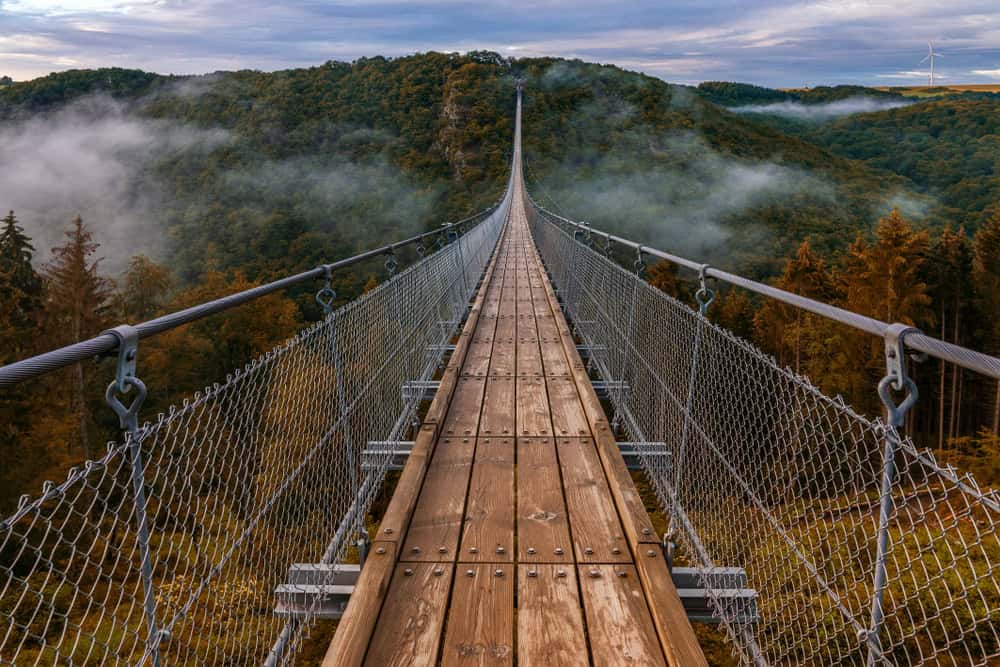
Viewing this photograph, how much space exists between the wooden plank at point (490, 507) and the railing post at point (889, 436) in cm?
131

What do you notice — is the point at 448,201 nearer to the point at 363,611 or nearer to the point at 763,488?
the point at 763,488

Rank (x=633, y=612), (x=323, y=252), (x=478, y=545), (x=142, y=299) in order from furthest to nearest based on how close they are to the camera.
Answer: (x=323, y=252)
(x=142, y=299)
(x=478, y=545)
(x=633, y=612)

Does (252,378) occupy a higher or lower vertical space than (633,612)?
higher

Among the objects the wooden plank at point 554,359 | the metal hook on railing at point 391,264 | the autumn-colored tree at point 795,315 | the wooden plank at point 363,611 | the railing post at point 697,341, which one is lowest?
the autumn-colored tree at point 795,315

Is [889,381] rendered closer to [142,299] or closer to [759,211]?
[142,299]

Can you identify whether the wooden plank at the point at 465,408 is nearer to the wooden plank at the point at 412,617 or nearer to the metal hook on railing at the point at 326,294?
the metal hook on railing at the point at 326,294

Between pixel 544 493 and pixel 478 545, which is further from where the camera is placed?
pixel 544 493

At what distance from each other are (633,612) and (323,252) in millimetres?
54704

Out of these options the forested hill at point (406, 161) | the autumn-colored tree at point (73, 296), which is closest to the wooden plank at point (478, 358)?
the autumn-colored tree at point (73, 296)

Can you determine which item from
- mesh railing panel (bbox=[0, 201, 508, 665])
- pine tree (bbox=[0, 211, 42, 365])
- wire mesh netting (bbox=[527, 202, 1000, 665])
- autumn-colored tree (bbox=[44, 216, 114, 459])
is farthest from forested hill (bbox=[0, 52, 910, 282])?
wire mesh netting (bbox=[527, 202, 1000, 665])

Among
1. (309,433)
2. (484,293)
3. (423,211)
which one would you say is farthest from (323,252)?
(309,433)

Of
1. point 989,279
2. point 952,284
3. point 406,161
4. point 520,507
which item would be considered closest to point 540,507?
point 520,507

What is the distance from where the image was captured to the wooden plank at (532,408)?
390 cm

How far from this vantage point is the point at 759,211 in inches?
2621
